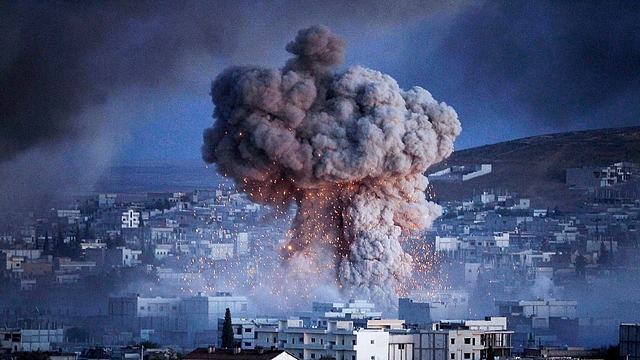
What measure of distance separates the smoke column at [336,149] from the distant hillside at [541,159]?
41255 millimetres

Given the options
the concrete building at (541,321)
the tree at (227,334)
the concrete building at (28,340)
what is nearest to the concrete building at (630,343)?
the concrete building at (541,321)

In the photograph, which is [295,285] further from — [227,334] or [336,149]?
[227,334]

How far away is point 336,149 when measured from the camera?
48.5 meters

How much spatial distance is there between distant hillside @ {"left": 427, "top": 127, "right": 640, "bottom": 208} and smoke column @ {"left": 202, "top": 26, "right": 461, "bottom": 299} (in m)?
41.3

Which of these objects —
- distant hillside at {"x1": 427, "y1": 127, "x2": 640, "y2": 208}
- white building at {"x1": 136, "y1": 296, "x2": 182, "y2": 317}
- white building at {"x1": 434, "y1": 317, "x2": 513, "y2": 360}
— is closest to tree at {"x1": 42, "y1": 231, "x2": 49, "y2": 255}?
white building at {"x1": 136, "y1": 296, "x2": 182, "y2": 317}

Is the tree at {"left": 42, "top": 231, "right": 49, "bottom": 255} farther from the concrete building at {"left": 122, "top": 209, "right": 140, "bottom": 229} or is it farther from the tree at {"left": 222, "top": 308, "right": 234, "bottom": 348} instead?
the tree at {"left": 222, "top": 308, "right": 234, "bottom": 348}

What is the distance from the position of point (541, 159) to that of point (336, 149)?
51049 millimetres

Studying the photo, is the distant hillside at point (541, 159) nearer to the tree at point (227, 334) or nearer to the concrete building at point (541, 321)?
the concrete building at point (541, 321)

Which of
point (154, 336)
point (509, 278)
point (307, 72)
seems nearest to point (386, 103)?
point (307, 72)

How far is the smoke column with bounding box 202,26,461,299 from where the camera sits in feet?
159

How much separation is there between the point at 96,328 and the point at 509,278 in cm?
1817

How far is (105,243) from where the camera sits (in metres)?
83.2

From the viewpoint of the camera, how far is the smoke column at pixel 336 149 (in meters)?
48.5

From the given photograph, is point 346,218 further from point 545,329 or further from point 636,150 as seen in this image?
point 636,150
